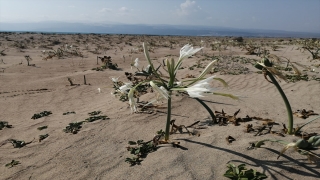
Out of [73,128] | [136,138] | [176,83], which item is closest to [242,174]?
[176,83]

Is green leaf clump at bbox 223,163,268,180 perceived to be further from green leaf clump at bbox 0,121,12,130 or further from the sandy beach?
green leaf clump at bbox 0,121,12,130

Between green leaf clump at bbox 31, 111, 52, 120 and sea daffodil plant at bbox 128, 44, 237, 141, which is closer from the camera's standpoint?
sea daffodil plant at bbox 128, 44, 237, 141

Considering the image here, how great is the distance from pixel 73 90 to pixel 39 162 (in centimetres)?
324

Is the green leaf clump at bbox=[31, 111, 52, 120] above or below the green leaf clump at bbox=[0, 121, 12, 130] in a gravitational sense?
above

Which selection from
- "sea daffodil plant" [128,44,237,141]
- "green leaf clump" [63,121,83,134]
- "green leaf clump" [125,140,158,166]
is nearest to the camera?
"sea daffodil plant" [128,44,237,141]

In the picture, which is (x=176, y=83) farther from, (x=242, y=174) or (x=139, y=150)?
(x=242, y=174)

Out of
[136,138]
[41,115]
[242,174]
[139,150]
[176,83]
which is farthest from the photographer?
[41,115]

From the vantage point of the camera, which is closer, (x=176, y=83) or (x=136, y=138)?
(x=176, y=83)

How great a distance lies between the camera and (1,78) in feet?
21.4

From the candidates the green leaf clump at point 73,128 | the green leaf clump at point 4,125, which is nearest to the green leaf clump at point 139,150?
the green leaf clump at point 73,128

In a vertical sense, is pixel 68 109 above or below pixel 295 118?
below

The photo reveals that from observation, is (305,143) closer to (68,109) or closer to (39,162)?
(39,162)

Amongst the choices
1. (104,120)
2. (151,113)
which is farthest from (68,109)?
(151,113)

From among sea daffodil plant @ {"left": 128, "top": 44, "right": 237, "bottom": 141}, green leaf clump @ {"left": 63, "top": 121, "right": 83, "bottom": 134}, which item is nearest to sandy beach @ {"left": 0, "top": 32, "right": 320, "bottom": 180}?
green leaf clump @ {"left": 63, "top": 121, "right": 83, "bottom": 134}
